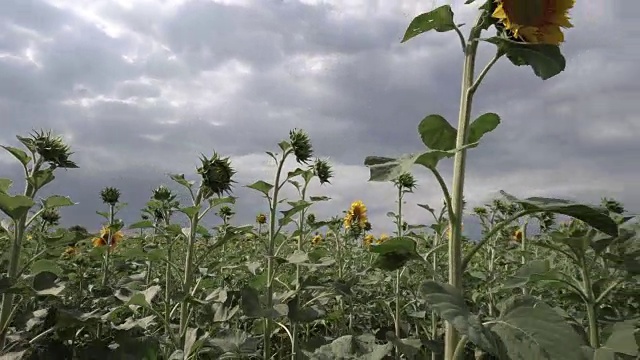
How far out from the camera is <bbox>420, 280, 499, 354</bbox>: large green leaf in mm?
935

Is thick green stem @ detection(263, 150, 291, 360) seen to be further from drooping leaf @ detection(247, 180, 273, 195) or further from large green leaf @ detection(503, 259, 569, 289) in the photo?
large green leaf @ detection(503, 259, 569, 289)

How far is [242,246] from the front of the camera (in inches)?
235

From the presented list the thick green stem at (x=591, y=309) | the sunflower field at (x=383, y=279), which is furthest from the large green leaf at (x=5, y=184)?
the thick green stem at (x=591, y=309)

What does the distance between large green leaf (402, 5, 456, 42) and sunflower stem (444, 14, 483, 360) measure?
2.5 inches

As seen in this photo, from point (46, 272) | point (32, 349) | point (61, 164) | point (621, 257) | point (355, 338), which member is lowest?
point (32, 349)

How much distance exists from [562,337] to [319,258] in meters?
1.68

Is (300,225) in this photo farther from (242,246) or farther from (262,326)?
(242,246)

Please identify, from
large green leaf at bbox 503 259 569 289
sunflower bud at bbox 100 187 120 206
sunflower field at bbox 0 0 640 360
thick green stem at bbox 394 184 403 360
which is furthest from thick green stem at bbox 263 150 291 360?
sunflower bud at bbox 100 187 120 206

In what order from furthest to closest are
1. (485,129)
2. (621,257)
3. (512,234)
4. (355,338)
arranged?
(512,234) < (355,338) < (621,257) < (485,129)

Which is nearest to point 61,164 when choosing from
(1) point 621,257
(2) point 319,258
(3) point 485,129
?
(2) point 319,258

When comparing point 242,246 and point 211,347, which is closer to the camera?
point 211,347

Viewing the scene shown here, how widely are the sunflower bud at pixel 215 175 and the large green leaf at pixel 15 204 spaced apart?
722 millimetres

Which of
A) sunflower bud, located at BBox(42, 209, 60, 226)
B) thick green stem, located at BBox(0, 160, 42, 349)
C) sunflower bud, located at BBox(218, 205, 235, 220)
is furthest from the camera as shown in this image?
sunflower bud, located at BBox(218, 205, 235, 220)

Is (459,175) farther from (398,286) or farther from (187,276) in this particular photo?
(398,286)
